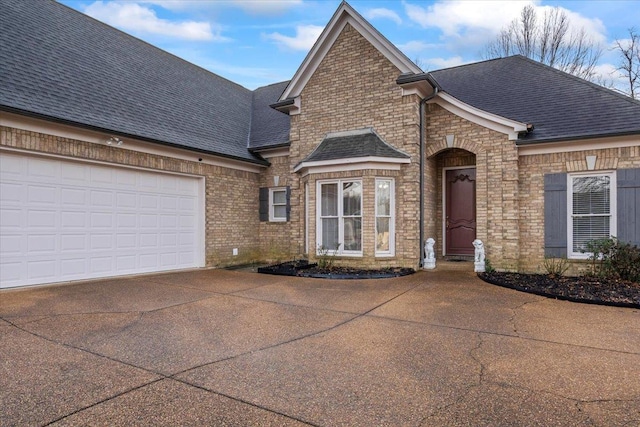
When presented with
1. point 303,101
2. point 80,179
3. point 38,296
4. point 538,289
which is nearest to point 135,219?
point 80,179

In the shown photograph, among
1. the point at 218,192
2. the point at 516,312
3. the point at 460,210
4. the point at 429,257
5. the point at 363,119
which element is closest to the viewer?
Answer: the point at 516,312

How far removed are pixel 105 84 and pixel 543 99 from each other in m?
11.1

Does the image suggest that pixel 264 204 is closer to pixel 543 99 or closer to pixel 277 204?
pixel 277 204

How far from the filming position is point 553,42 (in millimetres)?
21516

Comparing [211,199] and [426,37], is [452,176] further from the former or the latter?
[426,37]

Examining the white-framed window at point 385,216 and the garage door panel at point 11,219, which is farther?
the white-framed window at point 385,216

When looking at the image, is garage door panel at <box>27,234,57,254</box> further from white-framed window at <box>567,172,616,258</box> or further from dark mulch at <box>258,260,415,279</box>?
white-framed window at <box>567,172,616,258</box>

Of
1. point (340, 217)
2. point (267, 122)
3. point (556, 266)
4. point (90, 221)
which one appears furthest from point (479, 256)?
point (90, 221)

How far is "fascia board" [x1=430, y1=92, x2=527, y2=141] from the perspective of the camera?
9.09m

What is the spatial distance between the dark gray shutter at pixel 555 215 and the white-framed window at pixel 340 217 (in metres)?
4.34

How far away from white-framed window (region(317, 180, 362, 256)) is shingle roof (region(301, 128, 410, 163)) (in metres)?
0.68

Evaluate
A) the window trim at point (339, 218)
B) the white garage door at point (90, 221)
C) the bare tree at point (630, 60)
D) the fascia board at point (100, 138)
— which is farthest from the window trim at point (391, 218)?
the bare tree at point (630, 60)

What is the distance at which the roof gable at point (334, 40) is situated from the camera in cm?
971

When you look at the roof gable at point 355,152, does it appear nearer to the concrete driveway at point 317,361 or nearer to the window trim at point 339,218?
the window trim at point 339,218
